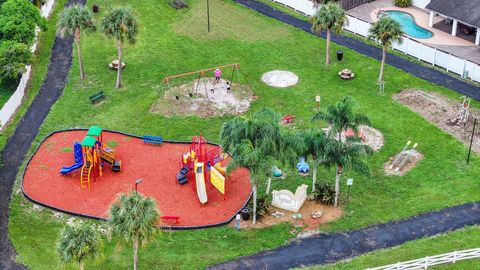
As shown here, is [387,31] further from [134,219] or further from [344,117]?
[134,219]

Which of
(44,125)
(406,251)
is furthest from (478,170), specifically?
(44,125)

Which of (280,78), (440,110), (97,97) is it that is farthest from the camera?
(280,78)

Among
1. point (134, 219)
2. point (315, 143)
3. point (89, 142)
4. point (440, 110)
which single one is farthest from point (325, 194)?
point (89, 142)

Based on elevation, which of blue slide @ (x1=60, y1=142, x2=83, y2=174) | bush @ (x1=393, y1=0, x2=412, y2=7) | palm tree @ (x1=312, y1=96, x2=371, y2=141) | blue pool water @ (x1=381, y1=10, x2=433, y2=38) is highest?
palm tree @ (x1=312, y1=96, x2=371, y2=141)

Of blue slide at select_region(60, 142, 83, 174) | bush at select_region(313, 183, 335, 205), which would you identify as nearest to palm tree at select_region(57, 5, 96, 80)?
blue slide at select_region(60, 142, 83, 174)

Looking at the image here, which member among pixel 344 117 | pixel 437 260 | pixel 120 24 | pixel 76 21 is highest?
pixel 120 24

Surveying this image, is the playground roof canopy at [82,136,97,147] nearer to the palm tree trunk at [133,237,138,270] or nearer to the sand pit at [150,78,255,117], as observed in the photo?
Answer: the sand pit at [150,78,255,117]
